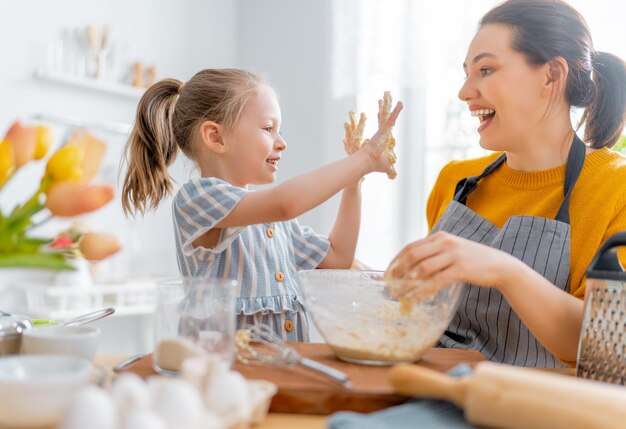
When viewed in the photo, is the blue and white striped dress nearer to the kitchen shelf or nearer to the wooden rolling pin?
the wooden rolling pin

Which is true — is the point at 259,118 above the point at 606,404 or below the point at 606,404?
above

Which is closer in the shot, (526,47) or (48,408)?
(48,408)

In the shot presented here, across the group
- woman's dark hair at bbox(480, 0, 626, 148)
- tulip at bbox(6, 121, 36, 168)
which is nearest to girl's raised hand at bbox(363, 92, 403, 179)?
woman's dark hair at bbox(480, 0, 626, 148)

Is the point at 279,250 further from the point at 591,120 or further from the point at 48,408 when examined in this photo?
the point at 48,408

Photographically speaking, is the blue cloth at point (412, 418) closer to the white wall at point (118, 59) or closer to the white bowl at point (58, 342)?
the white bowl at point (58, 342)

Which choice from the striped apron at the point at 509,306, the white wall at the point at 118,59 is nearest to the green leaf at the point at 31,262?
the striped apron at the point at 509,306

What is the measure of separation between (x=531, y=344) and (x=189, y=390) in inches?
33.0

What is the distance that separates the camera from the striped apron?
1.26m

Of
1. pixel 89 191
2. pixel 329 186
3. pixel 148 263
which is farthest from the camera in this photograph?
pixel 148 263

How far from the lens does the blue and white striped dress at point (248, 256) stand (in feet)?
4.30

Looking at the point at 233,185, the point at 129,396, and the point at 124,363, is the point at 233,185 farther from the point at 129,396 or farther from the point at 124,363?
the point at 129,396

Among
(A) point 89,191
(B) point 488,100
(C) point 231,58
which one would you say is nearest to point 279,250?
(B) point 488,100

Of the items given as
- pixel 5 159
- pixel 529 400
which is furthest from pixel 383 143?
pixel 5 159

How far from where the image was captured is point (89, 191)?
544 mm
